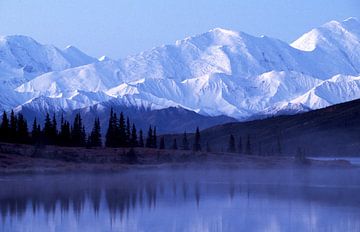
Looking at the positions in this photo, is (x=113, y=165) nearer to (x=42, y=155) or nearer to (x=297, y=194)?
(x=42, y=155)

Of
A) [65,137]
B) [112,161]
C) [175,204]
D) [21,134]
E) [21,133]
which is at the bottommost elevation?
[175,204]

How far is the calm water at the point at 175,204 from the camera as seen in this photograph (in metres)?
51.5

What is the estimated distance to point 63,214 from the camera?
188 ft

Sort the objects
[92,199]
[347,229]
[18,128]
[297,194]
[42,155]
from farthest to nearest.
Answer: [18,128]
[42,155]
[297,194]
[92,199]
[347,229]

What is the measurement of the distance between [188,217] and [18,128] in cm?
8793

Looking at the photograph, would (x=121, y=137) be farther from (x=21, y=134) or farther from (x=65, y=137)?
(x=21, y=134)

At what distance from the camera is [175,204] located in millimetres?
64688

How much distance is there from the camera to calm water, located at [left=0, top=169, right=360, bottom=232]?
5147cm

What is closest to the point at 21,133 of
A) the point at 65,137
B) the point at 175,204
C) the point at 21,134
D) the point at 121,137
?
the point at 21,134

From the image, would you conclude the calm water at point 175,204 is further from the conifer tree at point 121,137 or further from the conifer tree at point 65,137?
the conifer tree at point 121,137

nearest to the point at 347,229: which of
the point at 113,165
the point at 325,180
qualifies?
the point at 325,180

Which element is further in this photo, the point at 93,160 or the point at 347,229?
the point at 93,160

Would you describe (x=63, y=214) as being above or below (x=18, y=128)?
below

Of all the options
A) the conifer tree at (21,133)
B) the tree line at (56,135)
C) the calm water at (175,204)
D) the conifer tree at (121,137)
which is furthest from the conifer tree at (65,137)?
the calm water at (175,204)
